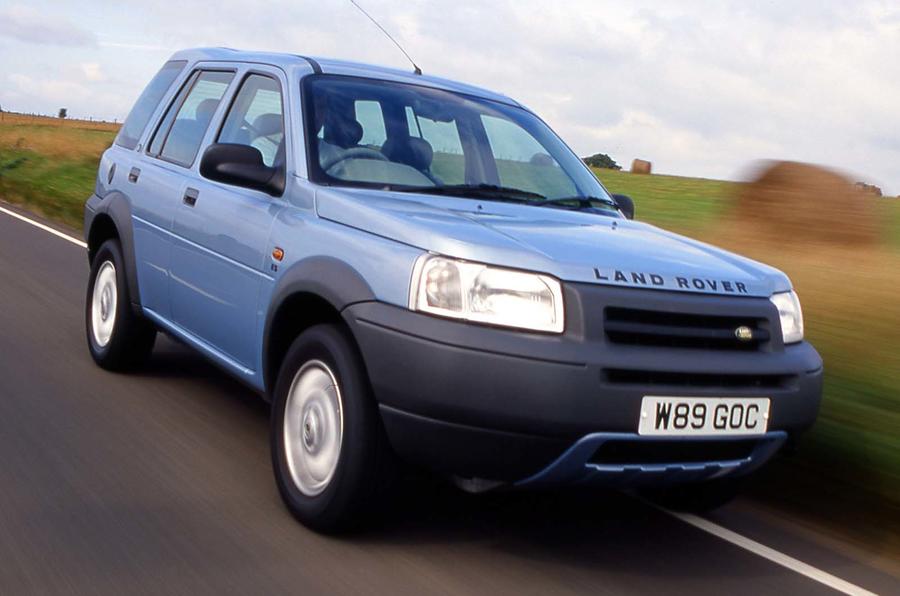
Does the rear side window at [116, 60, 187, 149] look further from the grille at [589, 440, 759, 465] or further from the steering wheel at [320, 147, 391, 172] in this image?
the grille at [589, 440, 759, 465]

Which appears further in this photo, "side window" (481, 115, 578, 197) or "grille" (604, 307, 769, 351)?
"side window" (481, 115, 578, 197)

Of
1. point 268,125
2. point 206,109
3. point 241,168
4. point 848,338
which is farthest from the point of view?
point 848,338

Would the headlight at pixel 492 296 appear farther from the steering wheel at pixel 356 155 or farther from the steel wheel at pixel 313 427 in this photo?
the steering wheel at pixel 356 155

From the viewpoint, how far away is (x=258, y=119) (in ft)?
19.1

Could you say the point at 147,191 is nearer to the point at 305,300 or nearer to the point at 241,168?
the point at 241,168

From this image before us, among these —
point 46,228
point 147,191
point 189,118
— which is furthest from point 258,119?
point 46,228

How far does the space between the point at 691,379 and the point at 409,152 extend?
1.77m

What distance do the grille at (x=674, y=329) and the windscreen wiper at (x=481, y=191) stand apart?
1.26 m

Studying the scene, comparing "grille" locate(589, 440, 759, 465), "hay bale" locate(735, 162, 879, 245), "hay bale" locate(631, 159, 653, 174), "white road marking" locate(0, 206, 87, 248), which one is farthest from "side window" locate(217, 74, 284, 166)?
"hay bale" locate(631, 159, 653, 174)

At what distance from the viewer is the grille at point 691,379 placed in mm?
4121

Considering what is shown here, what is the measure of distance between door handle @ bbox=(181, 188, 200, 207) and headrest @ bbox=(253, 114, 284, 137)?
0.44 metres

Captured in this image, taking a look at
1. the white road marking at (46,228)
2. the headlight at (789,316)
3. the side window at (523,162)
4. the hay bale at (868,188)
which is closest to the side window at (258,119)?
the side window at (523,162)

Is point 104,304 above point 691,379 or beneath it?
beneath

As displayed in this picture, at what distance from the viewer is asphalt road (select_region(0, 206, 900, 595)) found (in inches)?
162
